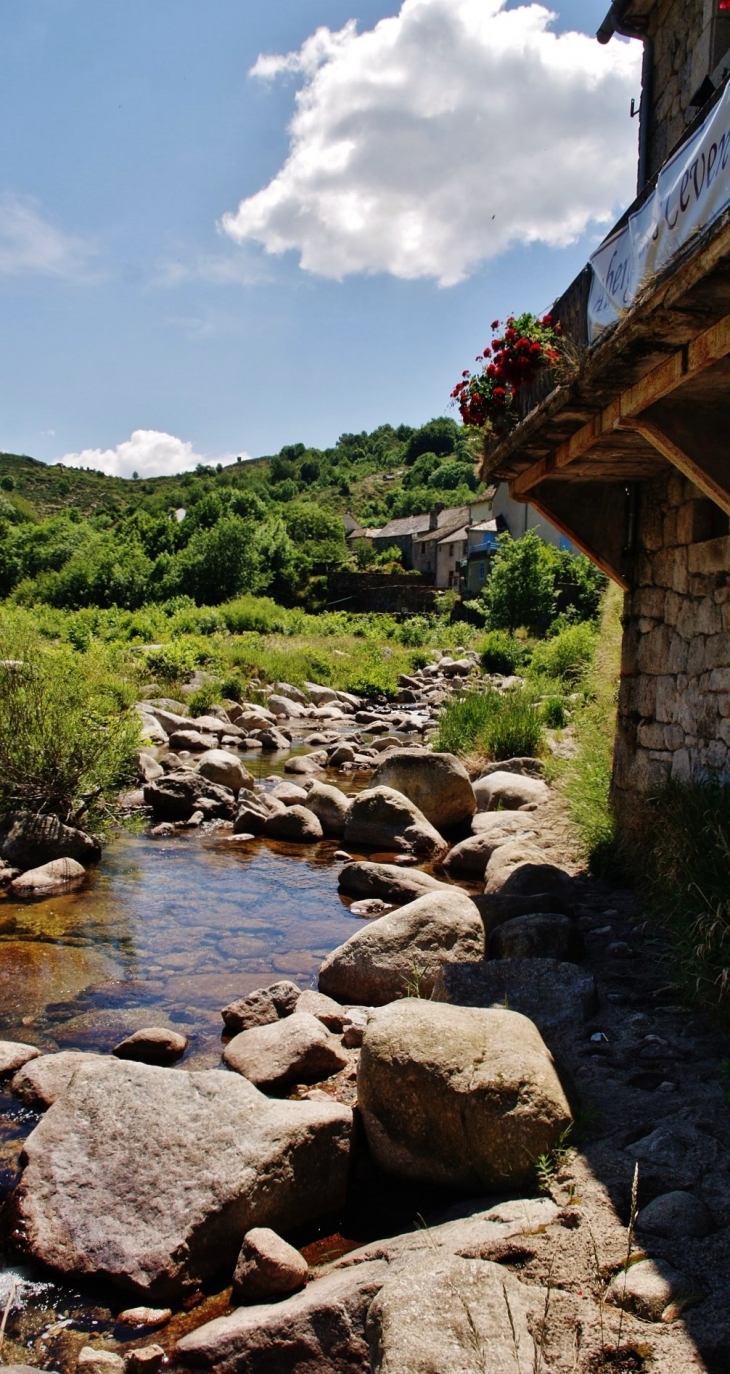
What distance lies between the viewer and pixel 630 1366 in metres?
2.37

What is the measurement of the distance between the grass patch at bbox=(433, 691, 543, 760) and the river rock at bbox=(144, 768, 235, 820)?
3.56 metres

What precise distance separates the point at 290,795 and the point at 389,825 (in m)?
2.30

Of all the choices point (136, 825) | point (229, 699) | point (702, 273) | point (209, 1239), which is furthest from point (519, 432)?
point (229, 699)

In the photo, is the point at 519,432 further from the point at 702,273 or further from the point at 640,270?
the point at 702,273

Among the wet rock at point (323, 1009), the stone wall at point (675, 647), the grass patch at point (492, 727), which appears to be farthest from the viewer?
the grass patch at point (492, 727)

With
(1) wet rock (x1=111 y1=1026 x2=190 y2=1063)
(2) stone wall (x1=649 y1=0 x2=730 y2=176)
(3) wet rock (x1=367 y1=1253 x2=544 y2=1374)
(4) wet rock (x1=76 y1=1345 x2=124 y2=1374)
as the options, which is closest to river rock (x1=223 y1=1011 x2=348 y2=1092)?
(1) wet rock (x1=111 y1=1026 x2=190 y2=1063)

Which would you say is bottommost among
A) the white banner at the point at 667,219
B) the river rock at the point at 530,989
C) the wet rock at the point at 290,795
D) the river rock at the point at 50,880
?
the river rock at the point at 50,880

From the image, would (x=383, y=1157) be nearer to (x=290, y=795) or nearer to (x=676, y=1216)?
(x=676, y=1216)

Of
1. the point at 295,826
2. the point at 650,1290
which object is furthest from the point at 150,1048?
the point at 295,826

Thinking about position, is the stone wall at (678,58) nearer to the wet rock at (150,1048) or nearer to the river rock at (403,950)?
the river rock at (403,950)

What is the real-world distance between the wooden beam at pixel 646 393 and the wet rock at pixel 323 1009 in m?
3.56

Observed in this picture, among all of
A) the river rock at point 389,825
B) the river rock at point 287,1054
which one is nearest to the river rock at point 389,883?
the river rock at point 389,825

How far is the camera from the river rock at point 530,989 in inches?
174

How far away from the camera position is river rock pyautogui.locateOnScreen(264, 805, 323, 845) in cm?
1024
